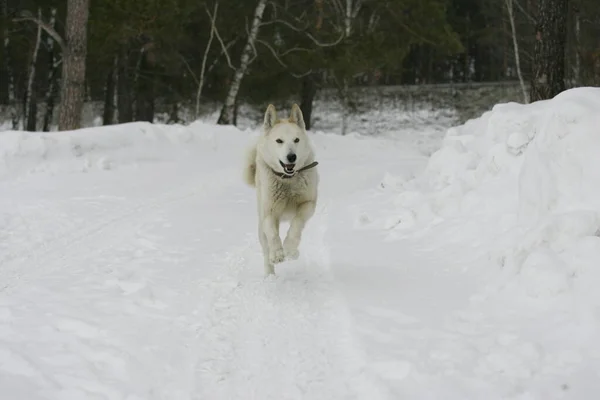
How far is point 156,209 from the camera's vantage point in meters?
8.67

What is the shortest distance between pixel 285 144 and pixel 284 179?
0.34m

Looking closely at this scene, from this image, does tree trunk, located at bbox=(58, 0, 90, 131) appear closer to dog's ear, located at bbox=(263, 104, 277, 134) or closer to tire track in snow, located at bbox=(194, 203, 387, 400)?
dog's ear, located at bbox=(263, 104, 277, 134)

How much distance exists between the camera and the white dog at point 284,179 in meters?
5.61

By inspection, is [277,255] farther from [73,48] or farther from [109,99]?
[109,99]

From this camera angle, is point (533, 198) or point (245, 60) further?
point (245, 60)

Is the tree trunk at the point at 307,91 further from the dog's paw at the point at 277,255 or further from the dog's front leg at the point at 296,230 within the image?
the dog's paw at the point at 277,255

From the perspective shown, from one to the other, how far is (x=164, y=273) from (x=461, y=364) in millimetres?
3039

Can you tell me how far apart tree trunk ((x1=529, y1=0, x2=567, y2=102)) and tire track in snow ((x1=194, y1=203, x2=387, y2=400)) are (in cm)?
518

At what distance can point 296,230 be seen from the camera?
5.57 metres

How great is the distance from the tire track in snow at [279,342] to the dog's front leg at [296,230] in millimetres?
299

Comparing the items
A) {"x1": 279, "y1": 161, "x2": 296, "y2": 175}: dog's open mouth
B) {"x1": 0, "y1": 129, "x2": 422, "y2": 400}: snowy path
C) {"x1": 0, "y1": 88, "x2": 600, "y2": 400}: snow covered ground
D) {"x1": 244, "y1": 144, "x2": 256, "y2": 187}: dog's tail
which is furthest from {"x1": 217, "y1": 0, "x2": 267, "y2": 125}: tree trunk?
{"x1": 279, "y1": 161, "x2": 296, "y2": 175}: dog's open mouth

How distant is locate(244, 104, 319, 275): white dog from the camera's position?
5.61m

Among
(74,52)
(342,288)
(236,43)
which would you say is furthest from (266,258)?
(236,43)

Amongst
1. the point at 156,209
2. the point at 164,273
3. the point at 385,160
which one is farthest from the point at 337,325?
the point at 385,160
